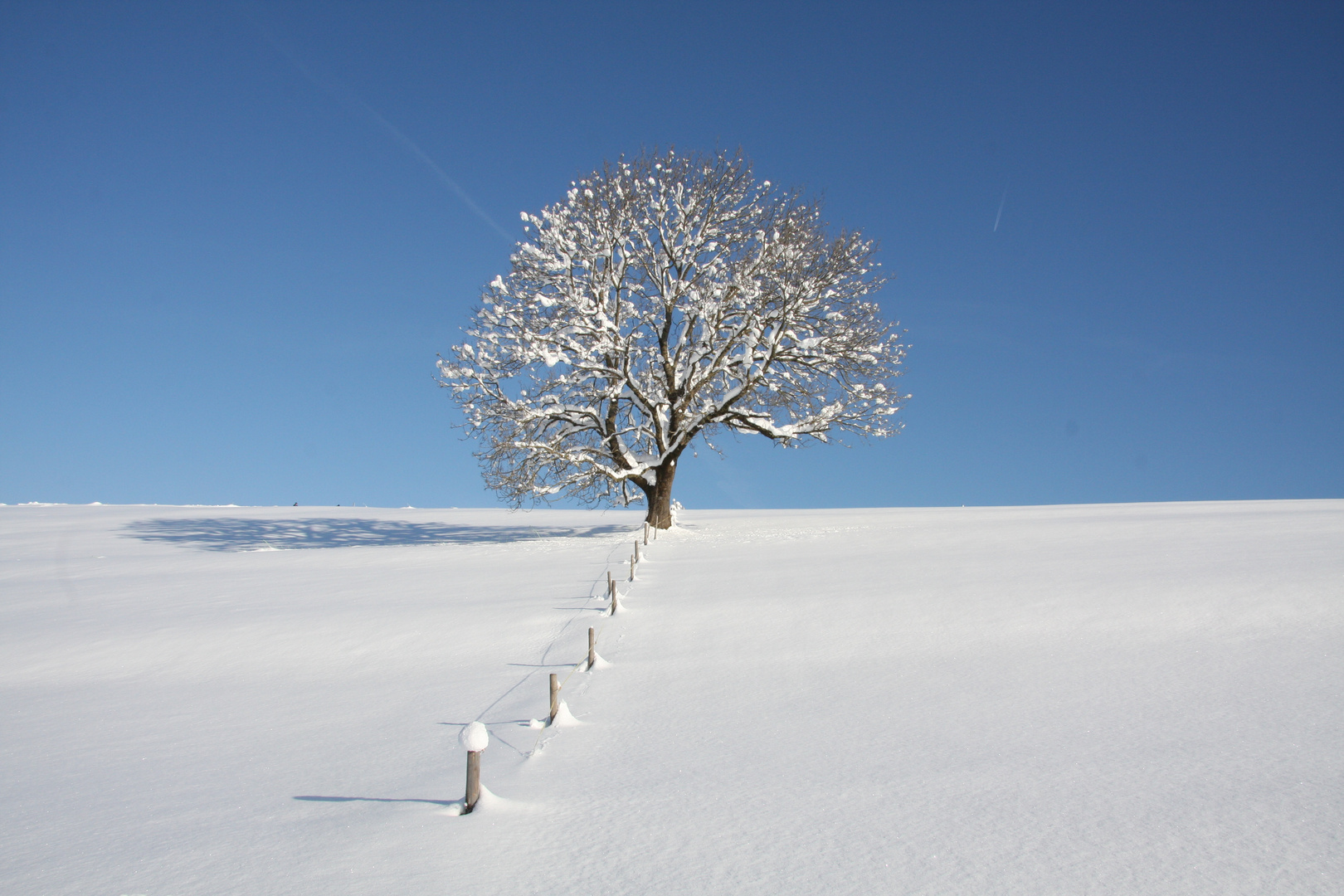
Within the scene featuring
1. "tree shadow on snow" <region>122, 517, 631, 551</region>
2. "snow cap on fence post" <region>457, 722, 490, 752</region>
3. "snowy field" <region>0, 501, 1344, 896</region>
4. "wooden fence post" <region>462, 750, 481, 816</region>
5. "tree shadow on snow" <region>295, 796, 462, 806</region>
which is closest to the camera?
"snowy field" <region>0, 501, 1344, 896</region>

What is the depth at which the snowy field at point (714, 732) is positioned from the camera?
371 cm

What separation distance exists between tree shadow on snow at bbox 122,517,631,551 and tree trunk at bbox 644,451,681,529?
153 centimetres

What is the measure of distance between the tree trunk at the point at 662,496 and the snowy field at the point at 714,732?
24.5ft

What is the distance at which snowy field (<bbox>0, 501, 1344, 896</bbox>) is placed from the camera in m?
3.71

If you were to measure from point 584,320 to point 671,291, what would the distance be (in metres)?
2.83

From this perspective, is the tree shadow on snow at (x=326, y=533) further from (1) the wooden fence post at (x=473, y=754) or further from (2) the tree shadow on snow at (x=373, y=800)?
(1) the wooden fence post at (x=473, y=754)

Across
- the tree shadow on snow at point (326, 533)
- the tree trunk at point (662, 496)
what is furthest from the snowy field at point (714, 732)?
the tree shadow on snow at point (326, 533)

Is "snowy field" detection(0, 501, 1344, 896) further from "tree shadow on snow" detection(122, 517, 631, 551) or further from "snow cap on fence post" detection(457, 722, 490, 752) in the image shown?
"tree shadow on snow" detection(122, 517, 631, 551)

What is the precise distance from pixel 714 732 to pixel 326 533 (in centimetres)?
2446

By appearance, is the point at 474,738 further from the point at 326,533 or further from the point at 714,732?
the point at 326,533

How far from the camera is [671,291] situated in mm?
20969

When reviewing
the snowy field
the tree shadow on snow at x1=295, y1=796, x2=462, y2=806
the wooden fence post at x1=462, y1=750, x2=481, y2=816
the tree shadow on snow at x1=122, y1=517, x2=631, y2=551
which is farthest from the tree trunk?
the wooden fence post at x1=462, y1=750, x2=481, y2=816

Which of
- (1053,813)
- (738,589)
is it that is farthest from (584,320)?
(1053,813)

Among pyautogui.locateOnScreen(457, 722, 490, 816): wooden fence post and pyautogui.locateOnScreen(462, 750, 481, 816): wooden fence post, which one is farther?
pyautogui.locateOnScreen(462, 750, 481, 816): wooden fence post
